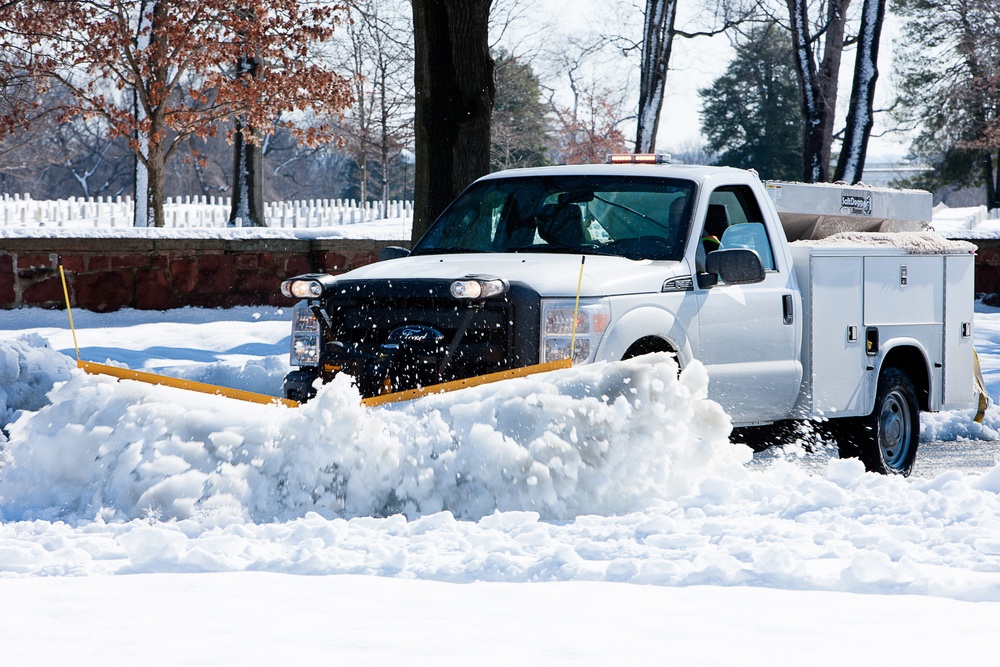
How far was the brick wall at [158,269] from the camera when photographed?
1321 centimetres

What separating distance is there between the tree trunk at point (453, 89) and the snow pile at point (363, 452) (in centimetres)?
629

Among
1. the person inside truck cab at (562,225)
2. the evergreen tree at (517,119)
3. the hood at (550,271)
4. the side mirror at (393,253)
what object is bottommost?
the hood at (550,271)

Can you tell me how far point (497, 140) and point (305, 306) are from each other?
39884mm

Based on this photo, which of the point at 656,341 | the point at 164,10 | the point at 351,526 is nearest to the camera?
the point at 351,526

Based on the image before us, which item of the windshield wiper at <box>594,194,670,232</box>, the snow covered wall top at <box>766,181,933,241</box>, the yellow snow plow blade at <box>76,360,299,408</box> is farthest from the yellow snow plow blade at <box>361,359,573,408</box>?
the snow covered wall top at <box>766,181,933,241</box>

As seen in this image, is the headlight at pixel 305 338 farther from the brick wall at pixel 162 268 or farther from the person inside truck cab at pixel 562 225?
the brick wall at pixel 162 268

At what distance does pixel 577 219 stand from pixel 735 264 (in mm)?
914

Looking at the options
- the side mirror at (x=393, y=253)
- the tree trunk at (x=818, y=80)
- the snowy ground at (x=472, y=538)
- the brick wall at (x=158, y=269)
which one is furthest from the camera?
the tree trunk at (x=818, y=80)

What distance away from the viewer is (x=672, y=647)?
11.0 ft

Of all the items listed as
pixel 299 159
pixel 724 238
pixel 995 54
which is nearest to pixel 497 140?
pixel 995 54

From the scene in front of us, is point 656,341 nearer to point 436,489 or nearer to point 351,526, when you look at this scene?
point 436,489

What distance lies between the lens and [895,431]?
321 inches

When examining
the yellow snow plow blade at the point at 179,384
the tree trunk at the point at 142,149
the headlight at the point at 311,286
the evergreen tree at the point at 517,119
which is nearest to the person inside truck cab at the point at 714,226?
the headlight at the point at 311,286

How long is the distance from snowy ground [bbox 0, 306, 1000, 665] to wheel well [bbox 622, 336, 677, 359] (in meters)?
0.77
